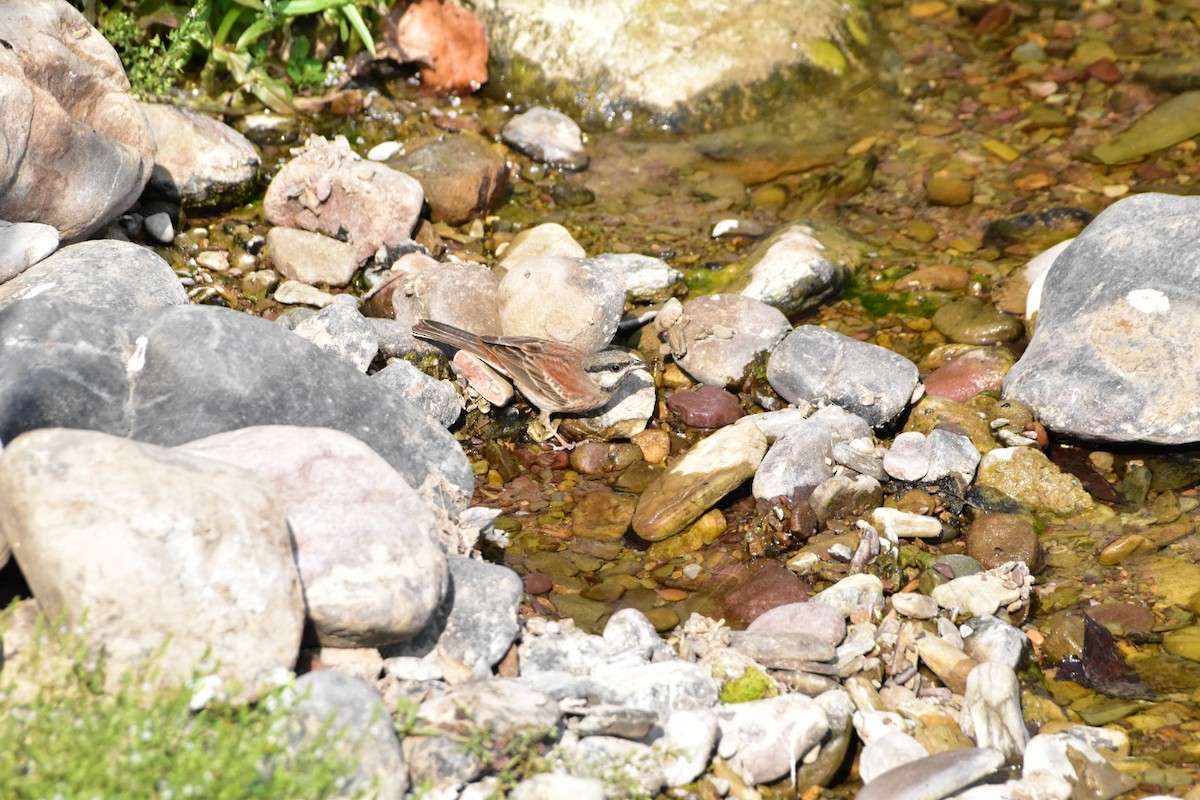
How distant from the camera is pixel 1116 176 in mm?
9008

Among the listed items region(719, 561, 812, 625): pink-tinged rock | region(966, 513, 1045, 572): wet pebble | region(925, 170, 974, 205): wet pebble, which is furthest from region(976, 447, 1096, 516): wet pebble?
region(925, 170, 974, 205): wet pebble

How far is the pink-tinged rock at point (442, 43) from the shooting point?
9531 mm

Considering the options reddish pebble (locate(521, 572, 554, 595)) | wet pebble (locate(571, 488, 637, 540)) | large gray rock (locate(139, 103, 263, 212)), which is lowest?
wet pebble (locate(571, 488, 637, 540))

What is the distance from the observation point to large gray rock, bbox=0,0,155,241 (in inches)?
241

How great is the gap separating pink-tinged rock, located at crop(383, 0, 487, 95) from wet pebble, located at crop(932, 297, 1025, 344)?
183 inches

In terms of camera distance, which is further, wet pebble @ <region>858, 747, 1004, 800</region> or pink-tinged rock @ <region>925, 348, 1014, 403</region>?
pink-tinged rock @ <region>925, 348, 1014, 403</region>

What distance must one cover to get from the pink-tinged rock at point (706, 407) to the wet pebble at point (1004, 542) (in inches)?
66.4

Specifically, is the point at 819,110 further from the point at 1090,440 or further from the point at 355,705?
the point at 355,705

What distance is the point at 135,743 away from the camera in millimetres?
3369

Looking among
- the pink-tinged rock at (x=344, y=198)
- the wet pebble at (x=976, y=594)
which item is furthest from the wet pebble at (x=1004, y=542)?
the pink-tinged rock at (x=344, y=198)

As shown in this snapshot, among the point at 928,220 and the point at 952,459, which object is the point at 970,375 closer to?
the point at 952,459

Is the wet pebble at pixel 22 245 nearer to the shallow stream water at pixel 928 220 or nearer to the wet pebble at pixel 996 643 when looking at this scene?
the shallow stream water at pixel 928 220

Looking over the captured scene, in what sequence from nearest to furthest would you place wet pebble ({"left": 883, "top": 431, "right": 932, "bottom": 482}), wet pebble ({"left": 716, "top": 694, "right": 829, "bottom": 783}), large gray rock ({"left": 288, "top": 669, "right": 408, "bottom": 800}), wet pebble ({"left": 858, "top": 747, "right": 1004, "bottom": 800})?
large gray rock ({"left": 288, "top": 669, "right": 408, "bottom": 800})
wet pebble ({"left": 858, "top": 747, "right": 1004, "bottom": 800})
wet pebble ({"left": 716, "top": 694, "right": 829, "bottom": 783})
wet pebble ({"left": 883, "top": 431, "right": 932, "bottom": 482})

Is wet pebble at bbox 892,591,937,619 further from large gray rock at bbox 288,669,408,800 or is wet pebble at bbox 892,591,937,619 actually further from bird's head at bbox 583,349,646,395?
large gray rock at bbox 288,669,408,800
